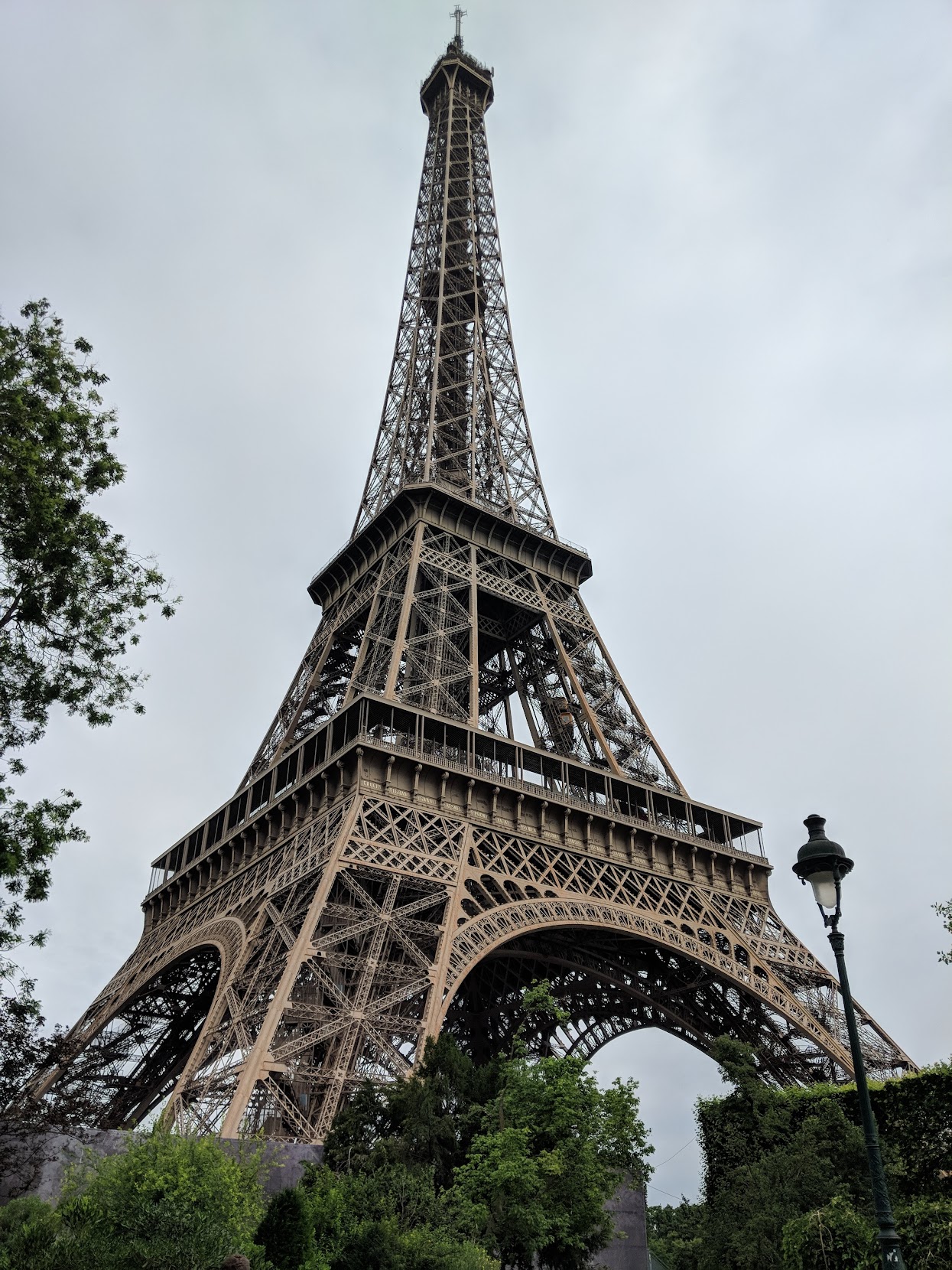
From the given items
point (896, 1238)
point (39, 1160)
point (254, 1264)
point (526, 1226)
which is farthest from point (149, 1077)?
point (896, 1238)

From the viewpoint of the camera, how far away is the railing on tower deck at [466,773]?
31203 millimetres

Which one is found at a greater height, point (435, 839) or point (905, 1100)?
point (435, 839)

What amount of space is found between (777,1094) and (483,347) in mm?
38869

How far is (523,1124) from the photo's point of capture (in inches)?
842

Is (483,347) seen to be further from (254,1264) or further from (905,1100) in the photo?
(254,1264)

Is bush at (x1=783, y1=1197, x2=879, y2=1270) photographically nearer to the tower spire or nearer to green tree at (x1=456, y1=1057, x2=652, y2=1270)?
green tree at (x1=456, y1=1057, x2=652, y2=1270)

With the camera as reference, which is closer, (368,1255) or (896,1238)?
(896,1238)

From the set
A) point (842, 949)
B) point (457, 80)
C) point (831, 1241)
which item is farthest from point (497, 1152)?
point (457, 80)

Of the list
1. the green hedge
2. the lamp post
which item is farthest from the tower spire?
the lamp post

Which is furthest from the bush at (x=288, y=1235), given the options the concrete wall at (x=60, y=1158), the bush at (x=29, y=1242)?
the bush at (x=29, y=1242)

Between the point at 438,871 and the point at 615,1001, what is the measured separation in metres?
14.3

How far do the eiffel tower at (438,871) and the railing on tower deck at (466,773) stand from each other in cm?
11

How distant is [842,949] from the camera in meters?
11.3

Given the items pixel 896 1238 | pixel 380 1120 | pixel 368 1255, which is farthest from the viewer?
pixel 380 1120
